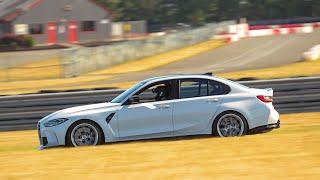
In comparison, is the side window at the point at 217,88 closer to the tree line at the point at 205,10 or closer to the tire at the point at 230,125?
the tire at the point at 230,125

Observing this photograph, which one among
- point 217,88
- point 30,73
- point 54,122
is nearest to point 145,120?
point 217,88

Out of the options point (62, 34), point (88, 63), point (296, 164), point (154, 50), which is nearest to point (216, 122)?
point (296, 164)

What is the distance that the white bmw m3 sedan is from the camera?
10836mm

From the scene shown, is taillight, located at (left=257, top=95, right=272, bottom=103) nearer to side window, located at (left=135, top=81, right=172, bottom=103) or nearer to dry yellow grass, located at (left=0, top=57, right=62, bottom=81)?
side window, located at (left=135, top=81, right=172, bottom=103)

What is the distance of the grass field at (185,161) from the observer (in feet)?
23.7

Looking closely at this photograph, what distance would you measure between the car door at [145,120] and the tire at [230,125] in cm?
79

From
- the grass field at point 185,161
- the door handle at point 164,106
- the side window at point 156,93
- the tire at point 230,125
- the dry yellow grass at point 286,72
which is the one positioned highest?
the dry yellow grass at point 286,72

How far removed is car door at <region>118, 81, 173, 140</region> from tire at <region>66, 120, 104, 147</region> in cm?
39

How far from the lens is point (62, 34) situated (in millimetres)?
69250

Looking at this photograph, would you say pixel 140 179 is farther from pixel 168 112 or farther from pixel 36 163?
pixel 168 112

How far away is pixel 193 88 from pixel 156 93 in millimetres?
649

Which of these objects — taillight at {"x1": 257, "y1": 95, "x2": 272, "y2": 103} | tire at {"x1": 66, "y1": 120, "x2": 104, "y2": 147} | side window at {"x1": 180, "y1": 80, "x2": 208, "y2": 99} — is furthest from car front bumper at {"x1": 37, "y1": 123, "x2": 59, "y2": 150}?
taillight at {"x1": 257, "y1": 95, "x2": 272, "y2": 103}

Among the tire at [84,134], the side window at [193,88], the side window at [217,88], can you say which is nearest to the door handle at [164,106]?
the side window at [193,88]

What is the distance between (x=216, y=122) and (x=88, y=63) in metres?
23.1
